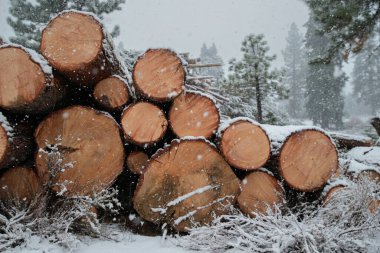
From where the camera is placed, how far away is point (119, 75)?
10.7 feet

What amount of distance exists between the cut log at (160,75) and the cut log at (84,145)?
0.50m

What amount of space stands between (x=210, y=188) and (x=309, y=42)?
91.1ft

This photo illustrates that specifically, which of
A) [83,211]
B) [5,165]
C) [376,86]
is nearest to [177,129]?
[83,211]

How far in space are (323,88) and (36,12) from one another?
75.0ft

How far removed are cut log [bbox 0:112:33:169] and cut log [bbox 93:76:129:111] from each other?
2.53 ft

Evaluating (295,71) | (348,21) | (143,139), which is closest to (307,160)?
(143,139)

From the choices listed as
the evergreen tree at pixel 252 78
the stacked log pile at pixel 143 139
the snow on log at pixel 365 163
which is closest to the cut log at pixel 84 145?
the stacked log pile at pixel 143 139

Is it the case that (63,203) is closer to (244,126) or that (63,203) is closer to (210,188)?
(210,188)

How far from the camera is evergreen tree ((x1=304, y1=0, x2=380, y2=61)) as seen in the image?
275 inches

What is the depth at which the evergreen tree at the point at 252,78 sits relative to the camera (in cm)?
955

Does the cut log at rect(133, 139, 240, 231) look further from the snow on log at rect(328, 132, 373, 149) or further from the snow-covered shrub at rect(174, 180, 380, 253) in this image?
the snow on log at rect(328, 132, 373, 149)

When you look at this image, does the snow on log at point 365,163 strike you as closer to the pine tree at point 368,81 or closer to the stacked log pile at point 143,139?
the stacked log pile at point 143,139

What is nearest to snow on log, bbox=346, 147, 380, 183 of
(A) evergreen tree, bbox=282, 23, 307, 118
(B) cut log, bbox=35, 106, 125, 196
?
(B) cut log, bbox=35, 106, 125, 196

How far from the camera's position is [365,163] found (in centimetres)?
445
